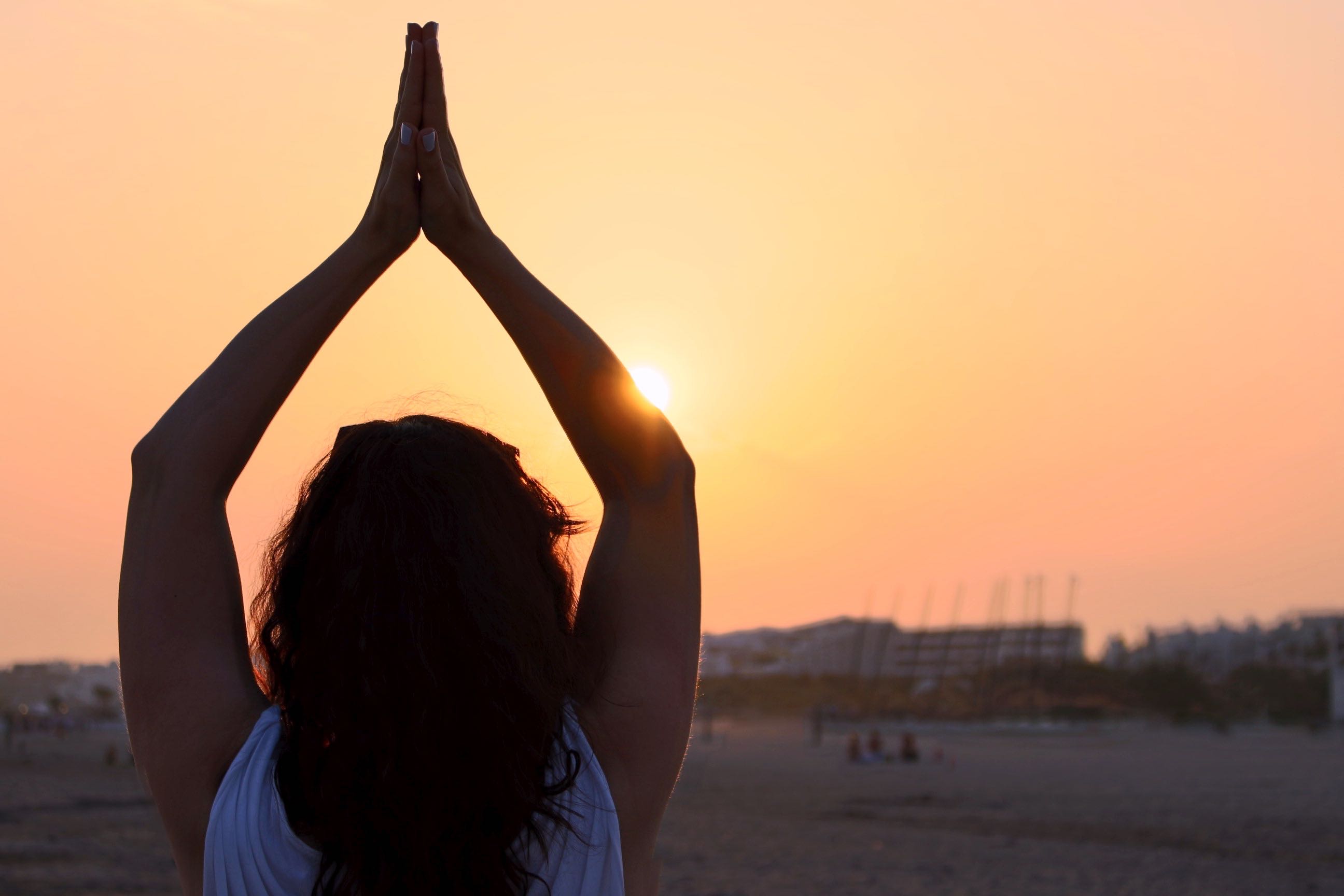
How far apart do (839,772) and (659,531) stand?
104 feet

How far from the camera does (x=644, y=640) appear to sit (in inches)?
58.4

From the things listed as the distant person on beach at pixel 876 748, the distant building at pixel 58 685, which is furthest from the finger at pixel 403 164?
the distant building at pixel 58 685

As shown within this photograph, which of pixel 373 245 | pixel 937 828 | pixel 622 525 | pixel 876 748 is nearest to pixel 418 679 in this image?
pixel 622 525

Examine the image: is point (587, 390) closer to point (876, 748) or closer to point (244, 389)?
point (244, 389)

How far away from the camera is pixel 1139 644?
96.4 metres

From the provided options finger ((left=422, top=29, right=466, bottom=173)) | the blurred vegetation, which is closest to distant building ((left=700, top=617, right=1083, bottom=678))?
the blurred vegetation

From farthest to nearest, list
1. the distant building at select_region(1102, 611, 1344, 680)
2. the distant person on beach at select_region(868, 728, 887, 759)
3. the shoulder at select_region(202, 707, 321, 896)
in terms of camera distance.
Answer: the distant building at select_region(1102, 611, 1344, 680)
the distant person on beach at select_region(868, 728, 887, 759)
the shoulder at select_region(202, 707, 321, 896)

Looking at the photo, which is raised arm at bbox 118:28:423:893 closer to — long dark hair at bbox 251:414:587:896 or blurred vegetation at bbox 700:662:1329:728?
long dark hair at bbox 251:414:587:896

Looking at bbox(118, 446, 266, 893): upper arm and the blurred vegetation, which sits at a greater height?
the blurred vegetation

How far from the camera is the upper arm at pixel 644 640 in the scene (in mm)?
1438

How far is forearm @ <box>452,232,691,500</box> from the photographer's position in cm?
156

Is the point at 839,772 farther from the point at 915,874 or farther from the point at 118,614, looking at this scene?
the point at 118,614

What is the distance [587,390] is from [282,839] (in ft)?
2.05

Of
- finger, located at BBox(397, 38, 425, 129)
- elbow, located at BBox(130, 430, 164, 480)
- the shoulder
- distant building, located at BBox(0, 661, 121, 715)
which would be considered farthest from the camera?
Result: distant building, located at BBox(0, 661, 121, 715)
